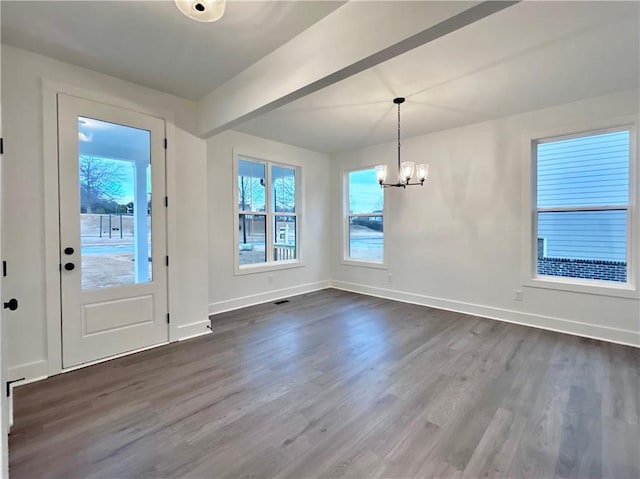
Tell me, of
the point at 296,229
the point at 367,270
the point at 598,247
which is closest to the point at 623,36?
the point at 598,247

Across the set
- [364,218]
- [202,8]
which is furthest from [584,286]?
[202,8]

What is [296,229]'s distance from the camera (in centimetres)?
551

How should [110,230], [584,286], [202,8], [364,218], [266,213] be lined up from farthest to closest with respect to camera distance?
[364,218] → [266,213] → [584,286] → [110,230] → [202,8]

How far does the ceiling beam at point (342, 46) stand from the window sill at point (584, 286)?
332 cm

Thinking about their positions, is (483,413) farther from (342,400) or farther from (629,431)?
(342,400)

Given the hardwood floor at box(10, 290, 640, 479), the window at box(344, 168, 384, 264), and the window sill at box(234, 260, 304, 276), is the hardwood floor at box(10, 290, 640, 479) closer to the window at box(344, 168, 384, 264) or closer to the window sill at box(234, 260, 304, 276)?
the window sill at box(234, 260, 304, 276)

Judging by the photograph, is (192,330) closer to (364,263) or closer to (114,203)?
(114,203)

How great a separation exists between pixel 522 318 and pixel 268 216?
385 centimetres

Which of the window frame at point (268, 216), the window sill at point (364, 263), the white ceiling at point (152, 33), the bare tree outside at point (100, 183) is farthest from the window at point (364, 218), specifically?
the bare tree outside at point (100, 183)

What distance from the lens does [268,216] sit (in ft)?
16.5

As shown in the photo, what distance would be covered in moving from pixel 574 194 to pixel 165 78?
4615mm

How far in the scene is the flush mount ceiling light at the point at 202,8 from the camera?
67.9 inches

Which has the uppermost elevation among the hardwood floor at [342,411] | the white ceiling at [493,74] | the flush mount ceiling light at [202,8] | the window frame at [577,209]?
the white ceiling at [493,74]

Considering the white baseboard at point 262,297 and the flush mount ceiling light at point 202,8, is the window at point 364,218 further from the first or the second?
the flush mount ceiling light at point 202,8
